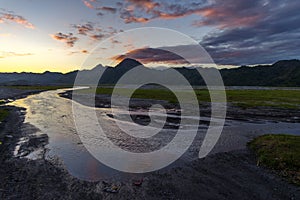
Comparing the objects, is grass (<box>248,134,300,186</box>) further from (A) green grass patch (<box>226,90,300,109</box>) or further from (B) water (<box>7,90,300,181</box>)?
(A) green grass patch (<box>226,90,300,109</box>)

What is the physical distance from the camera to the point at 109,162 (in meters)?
18.0

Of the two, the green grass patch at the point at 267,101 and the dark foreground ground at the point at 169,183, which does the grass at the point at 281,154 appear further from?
the green grass patch at the point at 267,101

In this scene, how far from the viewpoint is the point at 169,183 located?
14.0 meters

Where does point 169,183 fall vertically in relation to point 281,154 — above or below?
below

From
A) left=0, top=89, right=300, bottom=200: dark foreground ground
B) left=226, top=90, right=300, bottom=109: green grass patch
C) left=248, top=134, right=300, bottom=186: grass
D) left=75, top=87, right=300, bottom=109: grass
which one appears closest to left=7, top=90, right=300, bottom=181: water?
left=0, top=89, right=300, bottom=200: dark foreground ground

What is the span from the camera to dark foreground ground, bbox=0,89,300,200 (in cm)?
1238

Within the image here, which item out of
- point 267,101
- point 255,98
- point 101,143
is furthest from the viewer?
point 255,98

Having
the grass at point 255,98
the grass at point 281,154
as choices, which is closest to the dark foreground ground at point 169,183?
the grass at point 281,154

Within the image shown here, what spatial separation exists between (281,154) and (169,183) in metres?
10.4

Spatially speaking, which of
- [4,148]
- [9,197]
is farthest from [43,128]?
[9,197]

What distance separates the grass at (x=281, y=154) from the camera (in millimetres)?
15516

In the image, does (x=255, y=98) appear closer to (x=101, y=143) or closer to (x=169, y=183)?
(x=101, y=143)

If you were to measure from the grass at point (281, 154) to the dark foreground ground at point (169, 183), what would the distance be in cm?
91

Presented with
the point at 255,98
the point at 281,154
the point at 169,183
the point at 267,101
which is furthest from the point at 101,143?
the point at 255,98
